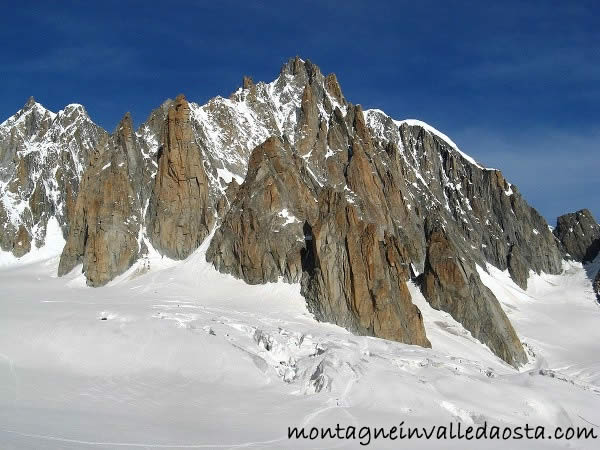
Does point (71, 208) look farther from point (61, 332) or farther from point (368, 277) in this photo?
point (61, 332)

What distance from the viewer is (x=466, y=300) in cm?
6594

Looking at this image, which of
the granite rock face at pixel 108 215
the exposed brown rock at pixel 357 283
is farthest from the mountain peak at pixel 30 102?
the exposed brown rock at pixel 357 283

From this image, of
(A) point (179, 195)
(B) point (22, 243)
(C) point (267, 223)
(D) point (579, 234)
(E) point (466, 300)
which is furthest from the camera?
(D) point (579, 234)

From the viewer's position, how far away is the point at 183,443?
14.2 metres

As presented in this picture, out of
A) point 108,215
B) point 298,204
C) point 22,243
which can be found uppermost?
point 298,204

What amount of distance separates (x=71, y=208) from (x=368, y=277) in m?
72.5

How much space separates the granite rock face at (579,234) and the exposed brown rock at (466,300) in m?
76.1

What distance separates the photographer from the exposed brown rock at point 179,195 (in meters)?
77.9

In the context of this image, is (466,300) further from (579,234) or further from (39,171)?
(39,171)

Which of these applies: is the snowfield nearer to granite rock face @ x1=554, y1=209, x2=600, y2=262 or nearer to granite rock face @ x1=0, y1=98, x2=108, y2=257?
granite rock face @ x1=0, y1=98, x2=108, y2=257

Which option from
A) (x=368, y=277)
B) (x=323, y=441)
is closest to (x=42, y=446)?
(x=323, y=441)

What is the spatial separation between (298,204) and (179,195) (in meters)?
20.0

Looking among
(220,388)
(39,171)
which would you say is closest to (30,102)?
(39,171)

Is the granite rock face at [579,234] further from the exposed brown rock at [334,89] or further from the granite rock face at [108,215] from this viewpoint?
the granite rock face at [108,215]
